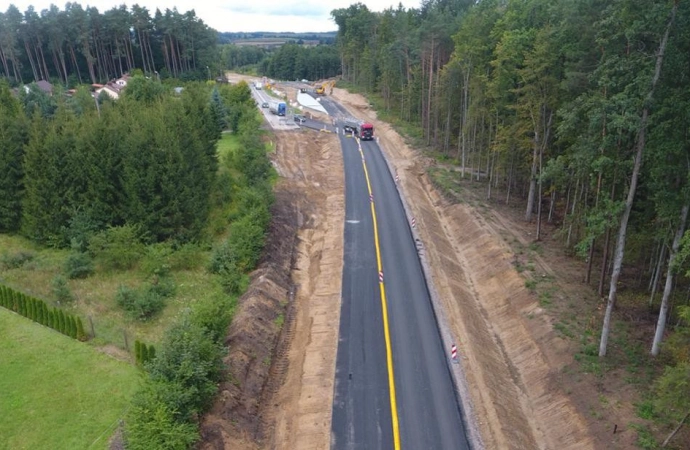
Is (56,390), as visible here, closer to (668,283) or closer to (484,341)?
(484,341)

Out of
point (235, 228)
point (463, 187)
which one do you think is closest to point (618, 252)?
point (235, 228)

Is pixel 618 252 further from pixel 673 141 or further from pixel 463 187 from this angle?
pixel 463 187

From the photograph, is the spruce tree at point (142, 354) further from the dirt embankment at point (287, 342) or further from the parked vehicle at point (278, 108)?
the parked vehicle at point (278, 108)

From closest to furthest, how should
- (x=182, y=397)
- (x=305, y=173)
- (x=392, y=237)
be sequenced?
(x=182, y=397) → (x=392, y=237) → (x=305, y=173)

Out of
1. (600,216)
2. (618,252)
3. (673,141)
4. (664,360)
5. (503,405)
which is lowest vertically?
(503,405)

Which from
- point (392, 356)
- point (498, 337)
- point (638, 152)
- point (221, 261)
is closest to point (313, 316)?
point (392, 356)
